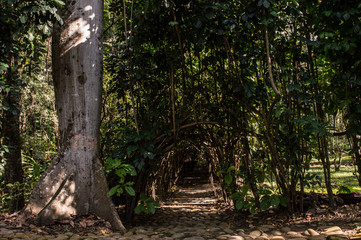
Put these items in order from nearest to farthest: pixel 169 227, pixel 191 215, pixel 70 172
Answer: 1. pixel 70 172
2. pixel 169 227
3. pixel 191 215

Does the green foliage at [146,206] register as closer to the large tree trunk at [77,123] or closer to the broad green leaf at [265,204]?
the large tree trunk at [77,123]

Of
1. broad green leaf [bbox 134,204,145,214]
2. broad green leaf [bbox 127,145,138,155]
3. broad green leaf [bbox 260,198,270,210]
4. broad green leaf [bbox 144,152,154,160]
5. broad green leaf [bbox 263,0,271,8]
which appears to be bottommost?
broad green leaf [bbox 260,198,270,210]

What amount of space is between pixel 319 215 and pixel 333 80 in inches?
57.5

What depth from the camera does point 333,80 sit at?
2.96 meters

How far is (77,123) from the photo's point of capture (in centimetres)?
286

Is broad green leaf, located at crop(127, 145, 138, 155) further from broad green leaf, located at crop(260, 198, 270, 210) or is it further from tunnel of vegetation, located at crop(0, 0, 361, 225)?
broad green leaf, located at crop(260, 198, 270, 210)

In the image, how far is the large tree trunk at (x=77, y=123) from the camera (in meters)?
2.68

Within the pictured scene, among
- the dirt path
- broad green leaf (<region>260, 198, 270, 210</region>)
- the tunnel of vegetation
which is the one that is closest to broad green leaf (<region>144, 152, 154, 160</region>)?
the tunnel of vegetation

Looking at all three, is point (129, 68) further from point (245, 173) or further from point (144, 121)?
point (245, 173)

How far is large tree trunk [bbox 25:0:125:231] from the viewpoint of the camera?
2676 millimetres

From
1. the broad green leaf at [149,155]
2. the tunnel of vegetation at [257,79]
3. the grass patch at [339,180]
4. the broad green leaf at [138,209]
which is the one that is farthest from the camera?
the grass patch at [339,180]

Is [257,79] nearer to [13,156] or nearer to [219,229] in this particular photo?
[219,229]

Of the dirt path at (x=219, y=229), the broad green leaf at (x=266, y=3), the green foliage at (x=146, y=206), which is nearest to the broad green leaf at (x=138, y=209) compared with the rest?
the green foliage at (x=146, y=206)

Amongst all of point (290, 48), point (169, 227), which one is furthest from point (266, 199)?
point (290, 48)
